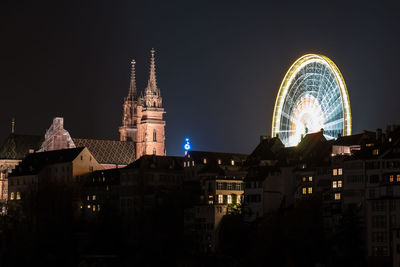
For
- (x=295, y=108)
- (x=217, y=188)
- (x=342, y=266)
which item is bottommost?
(x=342, y=266)

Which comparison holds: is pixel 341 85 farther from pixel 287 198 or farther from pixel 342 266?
pixel 342 266

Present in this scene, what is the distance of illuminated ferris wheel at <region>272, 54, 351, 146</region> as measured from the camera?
14738 centimetres

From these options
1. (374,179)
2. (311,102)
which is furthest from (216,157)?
(374,179)

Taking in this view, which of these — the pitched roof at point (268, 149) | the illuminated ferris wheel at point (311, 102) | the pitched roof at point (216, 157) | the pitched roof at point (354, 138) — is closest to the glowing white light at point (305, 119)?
the illuminated ferris wheel at point (311, 102)

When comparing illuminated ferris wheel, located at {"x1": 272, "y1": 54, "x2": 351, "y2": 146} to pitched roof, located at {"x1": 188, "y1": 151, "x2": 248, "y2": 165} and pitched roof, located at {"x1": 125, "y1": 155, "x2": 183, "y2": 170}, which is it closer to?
pitched roof, located at {"x1": 188, "y1": 151, "x2": 248, "y2": 165}

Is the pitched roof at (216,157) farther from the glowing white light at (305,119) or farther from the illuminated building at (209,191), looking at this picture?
the glowing white light at (305,119)

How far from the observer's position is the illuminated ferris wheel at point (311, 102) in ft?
484

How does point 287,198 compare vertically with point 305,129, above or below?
below

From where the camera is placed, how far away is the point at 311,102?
15650 cm

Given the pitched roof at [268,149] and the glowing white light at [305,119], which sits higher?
the glowing white light at [305,119]

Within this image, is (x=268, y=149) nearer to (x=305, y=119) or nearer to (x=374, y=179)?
(x=305, y=119)

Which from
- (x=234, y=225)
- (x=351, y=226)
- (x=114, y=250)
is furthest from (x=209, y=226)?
(x=351, y=226)

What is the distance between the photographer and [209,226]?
477 ft

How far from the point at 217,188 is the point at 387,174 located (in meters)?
35.1
